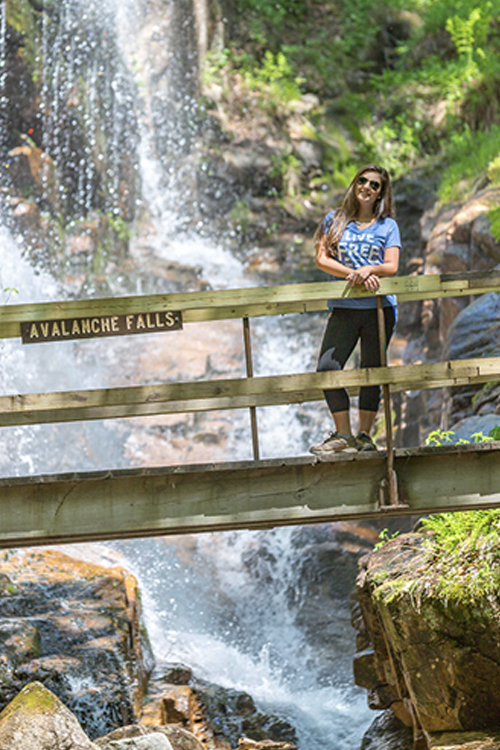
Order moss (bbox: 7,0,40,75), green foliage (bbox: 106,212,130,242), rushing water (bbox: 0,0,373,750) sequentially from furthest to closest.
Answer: moss (bbox: 7,0,40,75), green foliage (bbox: 106,212,130,242), rushing water (bbox: 0,0,373,750)

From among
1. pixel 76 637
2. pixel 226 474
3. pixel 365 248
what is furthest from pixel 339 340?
pixel 76 637

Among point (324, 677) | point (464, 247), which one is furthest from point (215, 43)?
point (324, 677)

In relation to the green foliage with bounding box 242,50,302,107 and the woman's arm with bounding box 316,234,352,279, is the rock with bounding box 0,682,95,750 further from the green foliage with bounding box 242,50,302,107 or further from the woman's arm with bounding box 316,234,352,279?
the green foliage with bounding box 242,50,302,107

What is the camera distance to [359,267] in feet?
17.3

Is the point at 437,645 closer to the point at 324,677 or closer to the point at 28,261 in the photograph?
the point at 324,677

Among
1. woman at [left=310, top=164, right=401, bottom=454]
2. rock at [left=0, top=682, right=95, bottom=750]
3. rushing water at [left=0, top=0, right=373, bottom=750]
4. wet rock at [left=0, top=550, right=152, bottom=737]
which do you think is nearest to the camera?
woman at [left=310, top=164, right=401, bottom=454]

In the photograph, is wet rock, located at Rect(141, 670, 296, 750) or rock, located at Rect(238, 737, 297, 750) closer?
rock, located at Rect(238, 737, 297, 750)

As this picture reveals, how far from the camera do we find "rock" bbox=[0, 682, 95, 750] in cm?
573

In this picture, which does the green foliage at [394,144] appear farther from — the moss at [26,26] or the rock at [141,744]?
the rock at [141,744]

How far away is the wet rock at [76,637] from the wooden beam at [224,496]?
2.46 metres

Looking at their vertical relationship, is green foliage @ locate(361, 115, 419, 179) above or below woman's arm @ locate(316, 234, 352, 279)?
above

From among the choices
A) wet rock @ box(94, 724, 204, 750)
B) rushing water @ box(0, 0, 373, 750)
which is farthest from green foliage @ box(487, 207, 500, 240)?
wet rock @ box(94, 724, 204, 750)

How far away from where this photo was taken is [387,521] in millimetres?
10484

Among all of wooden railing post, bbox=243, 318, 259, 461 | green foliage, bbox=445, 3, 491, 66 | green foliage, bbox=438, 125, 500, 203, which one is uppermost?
green foliage, bbox=445, 3, 491, 66
